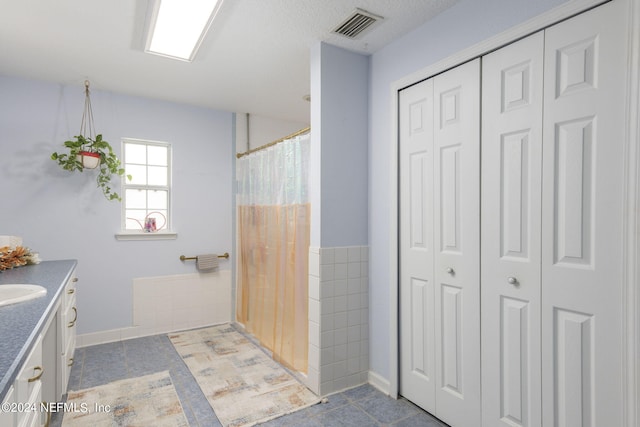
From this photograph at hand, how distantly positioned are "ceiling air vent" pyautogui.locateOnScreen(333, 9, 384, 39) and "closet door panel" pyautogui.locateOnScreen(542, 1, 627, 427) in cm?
99

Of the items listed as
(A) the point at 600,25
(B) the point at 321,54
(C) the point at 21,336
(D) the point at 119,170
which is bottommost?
(C) the point at 21,336

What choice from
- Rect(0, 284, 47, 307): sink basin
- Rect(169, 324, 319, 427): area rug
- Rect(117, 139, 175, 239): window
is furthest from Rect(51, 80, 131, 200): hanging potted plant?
Rect(169, 324, 319, 427): area rug

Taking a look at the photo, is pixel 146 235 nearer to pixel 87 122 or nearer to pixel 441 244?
pixel 87 122

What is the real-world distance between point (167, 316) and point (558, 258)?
11.5 ft

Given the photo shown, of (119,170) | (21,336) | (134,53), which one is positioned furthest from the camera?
(119,170)

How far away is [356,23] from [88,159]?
8.27 feet

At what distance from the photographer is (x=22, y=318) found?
1338 millimetres

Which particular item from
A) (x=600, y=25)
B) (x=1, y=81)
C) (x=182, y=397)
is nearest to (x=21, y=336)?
(x=182, y=397)

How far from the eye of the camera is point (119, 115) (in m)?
3.46

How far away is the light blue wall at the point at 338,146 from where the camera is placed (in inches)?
95.7

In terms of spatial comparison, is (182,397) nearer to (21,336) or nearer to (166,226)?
(21,336)

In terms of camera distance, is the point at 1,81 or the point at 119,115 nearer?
the point at 1,81

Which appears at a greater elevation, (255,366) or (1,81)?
(1,81)

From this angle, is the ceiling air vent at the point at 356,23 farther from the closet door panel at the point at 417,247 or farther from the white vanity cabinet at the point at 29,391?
the white vanity cabinet at the point at 29,391
